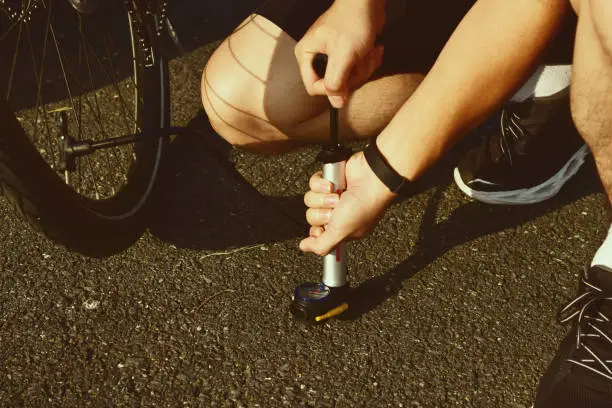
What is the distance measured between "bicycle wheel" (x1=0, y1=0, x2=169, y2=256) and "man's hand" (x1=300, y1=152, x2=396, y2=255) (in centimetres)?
38

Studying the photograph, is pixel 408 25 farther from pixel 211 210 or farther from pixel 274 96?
pixel 211 210

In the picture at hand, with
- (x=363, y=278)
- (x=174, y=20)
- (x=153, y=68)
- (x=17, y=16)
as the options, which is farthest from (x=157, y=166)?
(x=174, y=20)

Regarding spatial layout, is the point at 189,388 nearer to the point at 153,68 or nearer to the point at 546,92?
the point at 153,68

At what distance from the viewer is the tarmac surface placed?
1368mm

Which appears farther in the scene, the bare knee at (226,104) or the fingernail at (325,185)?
the bare knee at (226,104)

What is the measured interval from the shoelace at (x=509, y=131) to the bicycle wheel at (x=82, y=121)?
821 mm

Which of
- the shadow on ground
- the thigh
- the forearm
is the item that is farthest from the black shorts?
the shadow on ground

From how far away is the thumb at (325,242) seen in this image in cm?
123

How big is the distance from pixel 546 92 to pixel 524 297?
1.50 feet

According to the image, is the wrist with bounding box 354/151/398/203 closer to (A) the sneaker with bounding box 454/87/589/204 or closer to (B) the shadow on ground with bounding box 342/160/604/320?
(B) the shadow on ground with bounding box 342/160/604/320

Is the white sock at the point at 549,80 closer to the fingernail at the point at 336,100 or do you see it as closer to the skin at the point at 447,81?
the skin at the point at 447,81

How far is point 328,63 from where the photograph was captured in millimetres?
1175

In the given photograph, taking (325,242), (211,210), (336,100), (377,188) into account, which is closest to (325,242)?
(325,242)

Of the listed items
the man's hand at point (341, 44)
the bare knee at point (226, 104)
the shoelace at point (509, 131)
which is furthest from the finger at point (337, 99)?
the shoelace at point (509, 131)
